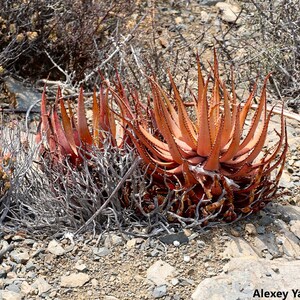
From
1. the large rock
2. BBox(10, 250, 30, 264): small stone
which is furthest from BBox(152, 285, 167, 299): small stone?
BBox(10, 250, 30, 264): small stone

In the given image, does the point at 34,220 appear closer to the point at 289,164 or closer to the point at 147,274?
the point at 147,274

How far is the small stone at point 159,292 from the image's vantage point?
119 inches

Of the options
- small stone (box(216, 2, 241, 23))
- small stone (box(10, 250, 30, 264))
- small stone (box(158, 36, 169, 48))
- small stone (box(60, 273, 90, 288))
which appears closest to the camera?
small stone (box(60, 273, 90, 288))

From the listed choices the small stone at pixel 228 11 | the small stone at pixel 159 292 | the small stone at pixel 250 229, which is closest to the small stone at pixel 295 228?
the small stone at pixel 250 229

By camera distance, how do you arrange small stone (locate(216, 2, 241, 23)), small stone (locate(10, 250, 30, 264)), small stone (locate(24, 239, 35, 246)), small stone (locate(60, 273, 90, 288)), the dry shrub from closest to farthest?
small stone (locate(60, 273, 90, 288)), small stone (locate(10, 250, 30, 264)), small stone (locate(24, 239, 35, 246)), the dry shrub, small stone (locate(216, 2, 241, 23))

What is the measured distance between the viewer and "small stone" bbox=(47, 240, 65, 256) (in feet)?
10.8

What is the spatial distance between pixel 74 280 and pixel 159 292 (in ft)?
1.31

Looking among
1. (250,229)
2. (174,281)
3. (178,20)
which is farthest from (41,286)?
(178,20)

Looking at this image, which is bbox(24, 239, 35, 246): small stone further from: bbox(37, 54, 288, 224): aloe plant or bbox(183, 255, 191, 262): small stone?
bbox(183, 255, 191, 262): small stone

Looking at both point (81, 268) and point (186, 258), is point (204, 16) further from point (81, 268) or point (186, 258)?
point (81, 268)

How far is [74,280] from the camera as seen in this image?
3.12 metres

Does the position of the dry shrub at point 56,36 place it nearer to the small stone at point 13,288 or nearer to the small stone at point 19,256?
the small stone at point 19,256

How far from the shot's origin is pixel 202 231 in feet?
11.1

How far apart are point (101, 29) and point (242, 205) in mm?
2701
